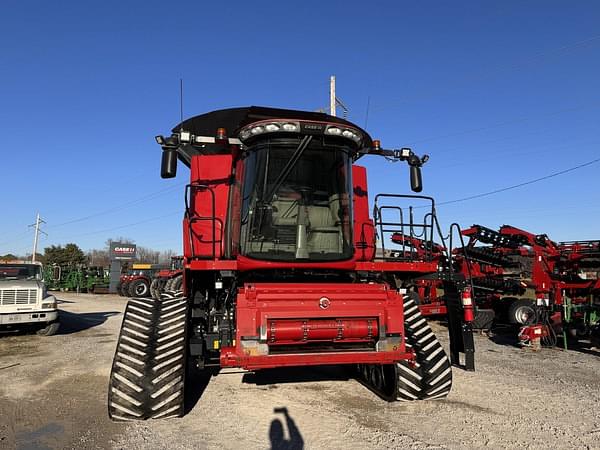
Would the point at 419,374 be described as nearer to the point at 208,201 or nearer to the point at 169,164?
the point at 208,201

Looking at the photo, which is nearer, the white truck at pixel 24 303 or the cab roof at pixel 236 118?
the cab roof at pixel 236 118

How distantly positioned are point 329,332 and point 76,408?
130 inches

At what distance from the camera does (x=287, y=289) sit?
5242 millimetres

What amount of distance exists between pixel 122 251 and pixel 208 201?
161ft

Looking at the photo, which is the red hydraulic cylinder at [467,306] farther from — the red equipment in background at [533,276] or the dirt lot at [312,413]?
the red equipment in background at [533,276]

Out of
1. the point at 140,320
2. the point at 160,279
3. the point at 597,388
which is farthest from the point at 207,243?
the point at 160,279

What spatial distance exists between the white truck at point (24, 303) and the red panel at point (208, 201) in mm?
7608

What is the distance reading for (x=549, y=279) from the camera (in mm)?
13086

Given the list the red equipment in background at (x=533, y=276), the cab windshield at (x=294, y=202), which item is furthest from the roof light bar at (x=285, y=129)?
the red equipment in background at (x=533, y=276)

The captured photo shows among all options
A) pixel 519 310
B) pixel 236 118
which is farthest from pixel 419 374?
pixel 519 310

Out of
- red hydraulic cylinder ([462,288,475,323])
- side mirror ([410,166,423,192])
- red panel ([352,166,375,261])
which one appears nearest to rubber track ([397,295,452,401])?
red hydraulic cylinder ([462,288,475,323])

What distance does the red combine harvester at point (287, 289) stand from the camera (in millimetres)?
5051

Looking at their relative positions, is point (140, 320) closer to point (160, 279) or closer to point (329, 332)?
point (329, 332)

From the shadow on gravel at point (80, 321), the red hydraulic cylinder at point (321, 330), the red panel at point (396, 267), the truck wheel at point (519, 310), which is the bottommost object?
the shadow on gravel at point (80, 321)
